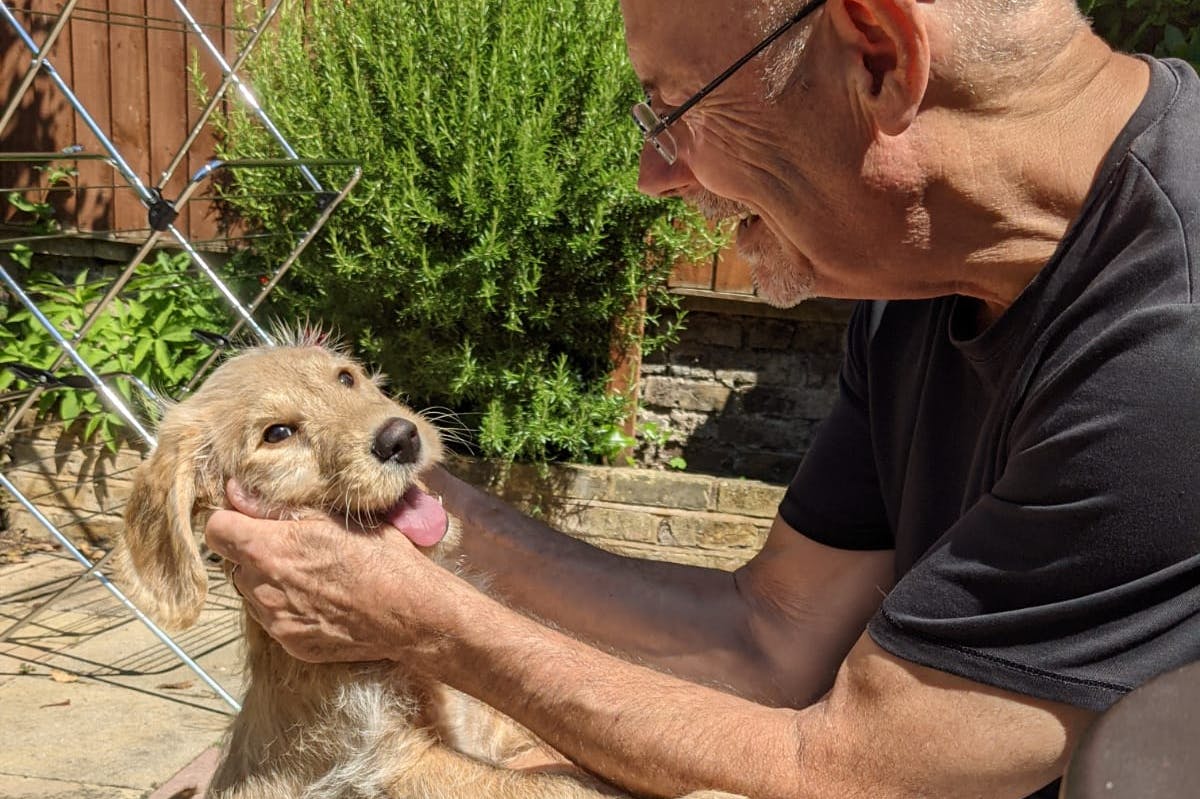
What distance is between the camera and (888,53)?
5.92 ft

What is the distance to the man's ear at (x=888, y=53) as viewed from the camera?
174cm

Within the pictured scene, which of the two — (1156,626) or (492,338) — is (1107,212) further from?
(492,338)

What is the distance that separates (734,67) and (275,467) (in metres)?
1.45

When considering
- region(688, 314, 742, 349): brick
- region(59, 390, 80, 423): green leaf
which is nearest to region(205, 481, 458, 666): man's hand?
region(59, 390, 80, 423): green leaf

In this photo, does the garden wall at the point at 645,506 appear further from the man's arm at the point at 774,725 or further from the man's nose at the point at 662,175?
the man's arm at the point at 774,725

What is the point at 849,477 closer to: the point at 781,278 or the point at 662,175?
the point at 781,278

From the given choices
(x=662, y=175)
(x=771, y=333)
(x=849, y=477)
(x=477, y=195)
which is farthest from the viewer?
(x=771, y=333)

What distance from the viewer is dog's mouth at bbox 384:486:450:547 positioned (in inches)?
101

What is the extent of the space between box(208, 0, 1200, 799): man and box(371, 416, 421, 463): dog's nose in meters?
0.21

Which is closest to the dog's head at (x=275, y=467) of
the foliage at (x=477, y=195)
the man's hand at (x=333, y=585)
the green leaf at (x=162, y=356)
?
the man's hand at (x=333, y=585)

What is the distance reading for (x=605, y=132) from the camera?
5.65 metres

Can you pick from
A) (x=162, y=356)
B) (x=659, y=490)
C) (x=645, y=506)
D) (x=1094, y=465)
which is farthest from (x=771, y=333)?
(x=1094, y=465)

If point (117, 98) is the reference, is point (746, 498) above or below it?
below

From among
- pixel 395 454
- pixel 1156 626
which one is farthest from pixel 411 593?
pixel 1156 626
